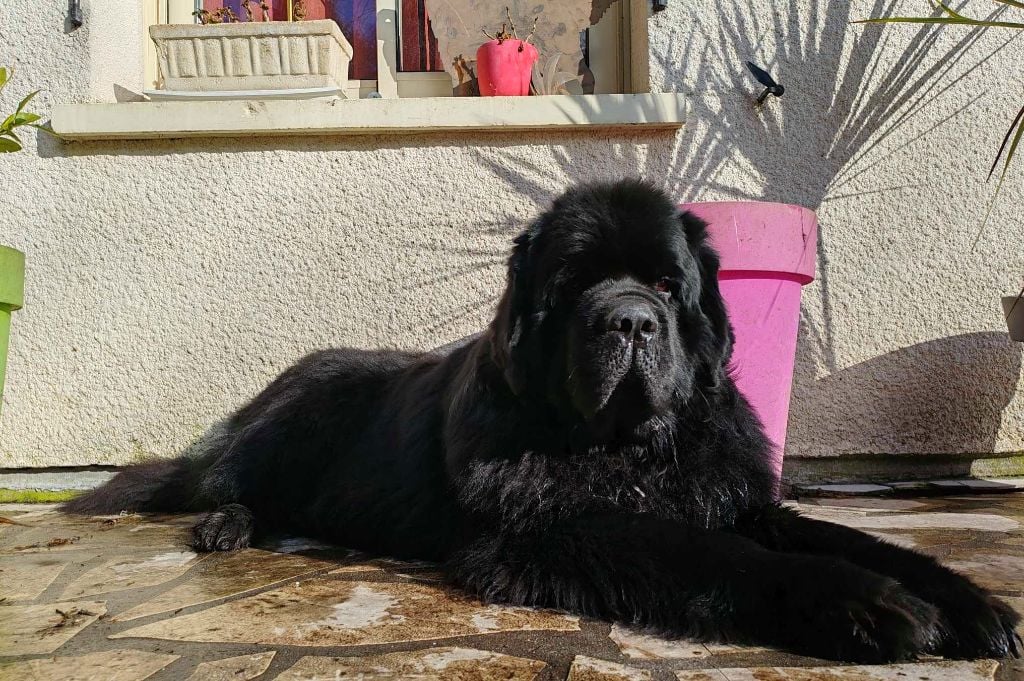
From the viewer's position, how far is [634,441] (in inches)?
74.8

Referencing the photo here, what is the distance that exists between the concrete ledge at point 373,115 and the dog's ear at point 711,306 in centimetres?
141

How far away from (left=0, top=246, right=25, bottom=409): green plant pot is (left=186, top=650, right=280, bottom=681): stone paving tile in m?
2.17

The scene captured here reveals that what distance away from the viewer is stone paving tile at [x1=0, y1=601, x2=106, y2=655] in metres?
1.47

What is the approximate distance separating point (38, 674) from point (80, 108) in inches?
109

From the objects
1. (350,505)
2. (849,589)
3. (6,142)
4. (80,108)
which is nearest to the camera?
(849,589)

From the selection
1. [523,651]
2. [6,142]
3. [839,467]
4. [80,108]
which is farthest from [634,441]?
[80,108]

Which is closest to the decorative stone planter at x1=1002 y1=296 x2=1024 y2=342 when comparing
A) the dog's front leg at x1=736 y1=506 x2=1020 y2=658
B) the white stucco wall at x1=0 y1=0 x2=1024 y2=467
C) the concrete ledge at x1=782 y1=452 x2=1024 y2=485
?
the white stucco wall at x1=0 y1=0 x2=1024 y2=467

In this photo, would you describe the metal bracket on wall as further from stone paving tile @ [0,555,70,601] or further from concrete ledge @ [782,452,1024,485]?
concrete ledge @ [782,452,1024,485]

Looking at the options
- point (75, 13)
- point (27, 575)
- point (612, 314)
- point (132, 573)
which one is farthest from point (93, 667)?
point (75, 13)

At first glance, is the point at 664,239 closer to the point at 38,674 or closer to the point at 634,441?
the point at 634,441

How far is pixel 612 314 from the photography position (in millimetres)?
1735

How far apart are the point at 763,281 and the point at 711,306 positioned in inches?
32.5

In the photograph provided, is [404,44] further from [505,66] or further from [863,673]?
[863,673]

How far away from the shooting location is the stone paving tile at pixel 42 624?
4.82 feet
